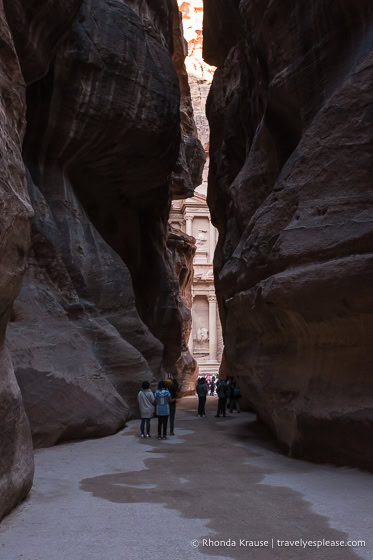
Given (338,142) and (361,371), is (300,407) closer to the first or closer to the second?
(361,371)

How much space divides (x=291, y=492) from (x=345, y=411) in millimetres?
1628

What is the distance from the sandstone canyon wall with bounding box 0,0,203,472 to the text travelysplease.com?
2520 mm

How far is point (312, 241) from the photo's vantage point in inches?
299

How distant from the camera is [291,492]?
6.10 m

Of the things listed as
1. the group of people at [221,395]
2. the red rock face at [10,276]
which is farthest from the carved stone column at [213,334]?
the red rock face at [10,276]

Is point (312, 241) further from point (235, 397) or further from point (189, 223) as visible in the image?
point (189, 223)

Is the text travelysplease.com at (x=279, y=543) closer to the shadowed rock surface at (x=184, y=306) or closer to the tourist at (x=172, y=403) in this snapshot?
the tourist at (x=172, y=403)

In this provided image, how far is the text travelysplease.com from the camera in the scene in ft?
14.1

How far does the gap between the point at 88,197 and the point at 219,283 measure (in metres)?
7.50

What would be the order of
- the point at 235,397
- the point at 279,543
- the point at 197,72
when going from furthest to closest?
the point at 197,72 < the point at 235,397 < the point at 279,543

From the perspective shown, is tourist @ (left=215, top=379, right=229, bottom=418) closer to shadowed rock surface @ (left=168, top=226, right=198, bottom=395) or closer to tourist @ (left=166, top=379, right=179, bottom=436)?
tourist @ (left=166, top=379, right=179, bottom=436)

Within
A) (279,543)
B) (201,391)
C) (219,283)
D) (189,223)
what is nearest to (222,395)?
(201,391)

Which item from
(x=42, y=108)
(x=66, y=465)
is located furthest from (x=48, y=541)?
(x=42, y=108)

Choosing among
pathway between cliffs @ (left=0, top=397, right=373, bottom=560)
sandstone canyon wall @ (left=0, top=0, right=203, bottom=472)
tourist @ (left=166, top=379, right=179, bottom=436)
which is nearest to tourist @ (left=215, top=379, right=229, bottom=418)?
sandstone canyon wall @ (left=0, top=0, right=203, bottom=472)
